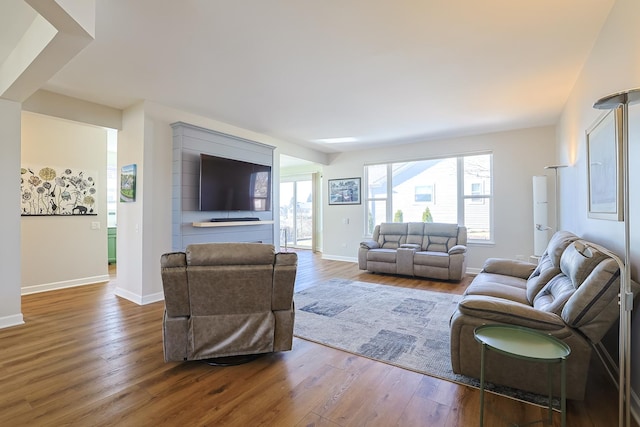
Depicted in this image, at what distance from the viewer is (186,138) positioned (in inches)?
170

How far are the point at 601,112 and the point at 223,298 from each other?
11.0 feet

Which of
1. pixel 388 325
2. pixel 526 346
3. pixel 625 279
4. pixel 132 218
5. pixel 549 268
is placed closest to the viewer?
pixel 625 279

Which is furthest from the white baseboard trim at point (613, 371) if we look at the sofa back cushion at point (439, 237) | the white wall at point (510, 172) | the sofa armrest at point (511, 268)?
the white wall at point (510, 172)

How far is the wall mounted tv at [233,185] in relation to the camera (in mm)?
4477

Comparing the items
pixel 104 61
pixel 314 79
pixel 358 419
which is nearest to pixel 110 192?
pixel 104 61

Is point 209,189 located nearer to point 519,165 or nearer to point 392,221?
point 392,221

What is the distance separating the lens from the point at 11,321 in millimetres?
3219

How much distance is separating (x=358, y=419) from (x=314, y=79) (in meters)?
3.14

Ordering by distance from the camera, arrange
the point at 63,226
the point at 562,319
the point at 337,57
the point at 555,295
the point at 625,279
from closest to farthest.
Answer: the point at 625,279
the point at 562,319
the point at 555,295
the point at 337,57
the point at 63,226

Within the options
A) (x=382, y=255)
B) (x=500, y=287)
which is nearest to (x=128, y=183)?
(x=382, y=255)

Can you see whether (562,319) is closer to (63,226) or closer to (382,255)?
(382,255)

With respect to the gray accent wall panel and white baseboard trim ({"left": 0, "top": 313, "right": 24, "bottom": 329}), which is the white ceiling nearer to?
the gray accent wall panel

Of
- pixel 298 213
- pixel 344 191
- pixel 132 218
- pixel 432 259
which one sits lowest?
pixel 432 259

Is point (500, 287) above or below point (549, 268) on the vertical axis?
below
